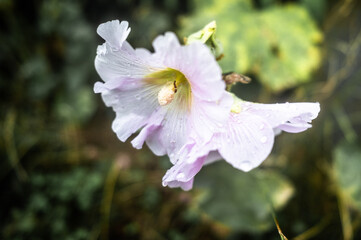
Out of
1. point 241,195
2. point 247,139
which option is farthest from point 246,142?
point 241,195

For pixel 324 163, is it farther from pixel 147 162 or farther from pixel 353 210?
pixel 147 162

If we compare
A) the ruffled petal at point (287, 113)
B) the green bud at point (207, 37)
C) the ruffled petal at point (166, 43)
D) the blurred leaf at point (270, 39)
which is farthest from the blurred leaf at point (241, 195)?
the ruffled petal at point (166, 43)

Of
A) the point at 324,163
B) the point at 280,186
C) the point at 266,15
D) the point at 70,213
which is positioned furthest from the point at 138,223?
the point at 266,15

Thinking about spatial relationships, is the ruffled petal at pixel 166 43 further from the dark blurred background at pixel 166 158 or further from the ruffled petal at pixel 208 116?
the dark blurred background at pixel 166 158

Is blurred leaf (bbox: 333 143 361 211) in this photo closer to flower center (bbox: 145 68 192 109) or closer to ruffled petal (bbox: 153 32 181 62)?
flower center (bbox: 145 68 192 109)

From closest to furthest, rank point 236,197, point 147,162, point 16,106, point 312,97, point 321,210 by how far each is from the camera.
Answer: point 236,197 → point 321,210 → point 312,97 → point 147,162 → point 16,106

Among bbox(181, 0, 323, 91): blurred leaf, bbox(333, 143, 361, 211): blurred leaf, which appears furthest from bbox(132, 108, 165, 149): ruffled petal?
bbox(333, 143, 361, 211): blurred leaf
